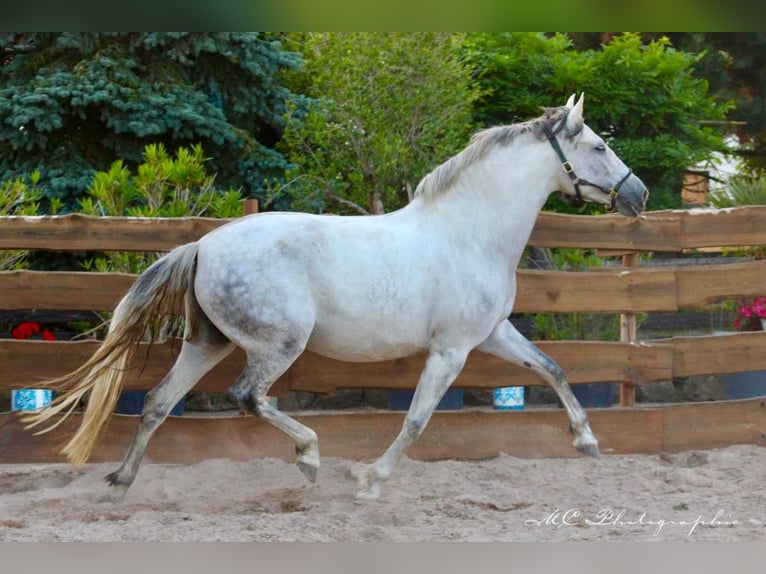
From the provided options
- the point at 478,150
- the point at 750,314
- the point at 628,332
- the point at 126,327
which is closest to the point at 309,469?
the point at 126,327

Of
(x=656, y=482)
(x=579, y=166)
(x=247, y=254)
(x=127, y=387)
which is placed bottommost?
(x=656, y=482)

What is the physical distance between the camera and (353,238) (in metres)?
4.58

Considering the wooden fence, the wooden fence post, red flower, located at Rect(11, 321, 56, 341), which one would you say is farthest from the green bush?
the wooden fence post

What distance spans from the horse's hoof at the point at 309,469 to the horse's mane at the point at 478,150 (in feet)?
4.57

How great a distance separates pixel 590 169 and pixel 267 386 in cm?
185

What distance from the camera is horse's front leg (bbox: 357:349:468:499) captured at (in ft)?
14.9

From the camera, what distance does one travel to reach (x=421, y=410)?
4555 mm

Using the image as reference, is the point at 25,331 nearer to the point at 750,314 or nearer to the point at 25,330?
the point at 25,330

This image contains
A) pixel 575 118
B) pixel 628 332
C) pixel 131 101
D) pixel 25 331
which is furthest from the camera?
pixel 131 101

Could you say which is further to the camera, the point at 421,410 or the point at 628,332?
the point at 628,332

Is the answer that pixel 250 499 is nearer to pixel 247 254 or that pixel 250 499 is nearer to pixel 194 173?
pixel 247 254
